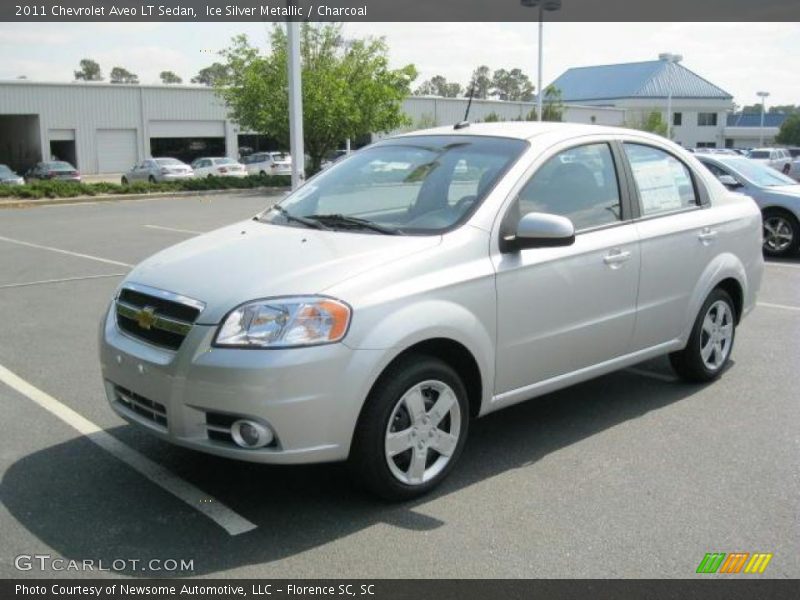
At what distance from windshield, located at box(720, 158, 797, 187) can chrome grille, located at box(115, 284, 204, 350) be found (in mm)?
11052

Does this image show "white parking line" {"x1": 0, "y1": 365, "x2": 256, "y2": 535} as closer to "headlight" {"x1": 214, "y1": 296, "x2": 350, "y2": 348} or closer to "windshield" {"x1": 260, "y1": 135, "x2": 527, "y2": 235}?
"headlight" {"x1": 214, "y1": 296, "x2": 350, "y2": 348}

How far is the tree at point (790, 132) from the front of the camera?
10194 centimetres

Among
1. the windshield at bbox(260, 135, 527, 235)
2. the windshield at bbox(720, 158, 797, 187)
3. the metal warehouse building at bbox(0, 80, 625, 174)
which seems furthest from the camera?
the metal warehouse building at bbox(0, 80, 625, 174)

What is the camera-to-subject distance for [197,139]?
59.4m

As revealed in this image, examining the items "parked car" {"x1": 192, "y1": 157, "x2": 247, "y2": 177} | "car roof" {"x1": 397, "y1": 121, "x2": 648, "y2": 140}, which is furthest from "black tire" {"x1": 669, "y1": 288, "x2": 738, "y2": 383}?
"parked car" {"x1": 192, "y1": 157, "x2": 247, "y2": 177}

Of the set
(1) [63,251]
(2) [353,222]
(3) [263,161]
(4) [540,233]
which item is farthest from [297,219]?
(3) [263,161]

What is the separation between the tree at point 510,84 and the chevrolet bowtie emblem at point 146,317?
129739 mm

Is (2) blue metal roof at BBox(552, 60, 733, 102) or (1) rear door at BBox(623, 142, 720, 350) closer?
(1) rear door at BBox(623, 142, 720, 350)

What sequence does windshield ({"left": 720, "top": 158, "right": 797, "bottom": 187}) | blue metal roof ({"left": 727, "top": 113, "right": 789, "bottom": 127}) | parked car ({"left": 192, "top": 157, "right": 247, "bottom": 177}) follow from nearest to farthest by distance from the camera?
1. windshield ({"left": 720, "top": 158, "right": 797, "bottom": 187})
2. parked car ({"left": 192, "top": 157, "right": 247, "bottom": 177})
3. blue metal roof ({"left": 727, "top": 113, "right": 789, "bottom": 127})

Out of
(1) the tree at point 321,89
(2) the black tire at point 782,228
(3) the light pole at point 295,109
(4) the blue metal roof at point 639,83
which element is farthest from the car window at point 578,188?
Result: (4) the blue metal roof at point 639,83

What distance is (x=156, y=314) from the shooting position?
3.97m

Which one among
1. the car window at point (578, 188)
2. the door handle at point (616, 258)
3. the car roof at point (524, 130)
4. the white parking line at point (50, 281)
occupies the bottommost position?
the white parking line at point (50, 281)

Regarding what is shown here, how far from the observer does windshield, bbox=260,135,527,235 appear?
450 centimetres

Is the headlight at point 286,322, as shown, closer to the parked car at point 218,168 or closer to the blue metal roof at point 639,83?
the parked car at point 218,168
